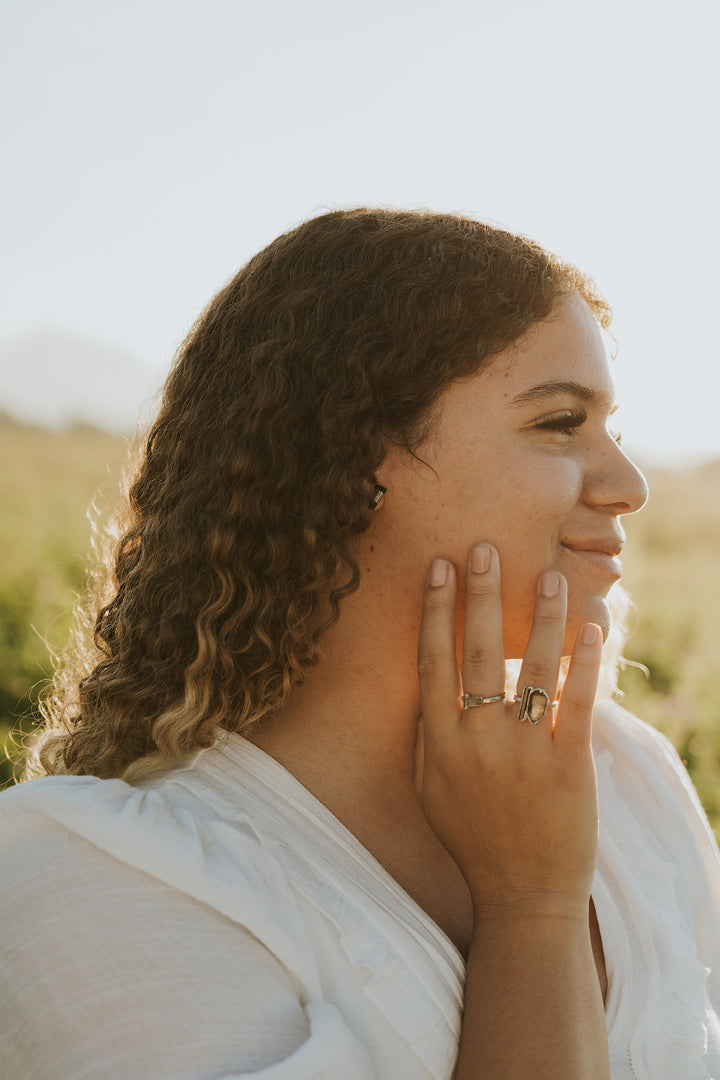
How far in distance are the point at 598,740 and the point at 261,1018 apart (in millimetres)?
1517

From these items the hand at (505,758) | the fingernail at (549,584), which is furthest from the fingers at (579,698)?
the fingernail at (549,584)

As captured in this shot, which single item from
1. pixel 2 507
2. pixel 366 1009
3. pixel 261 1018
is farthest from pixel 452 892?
pixel 2 507

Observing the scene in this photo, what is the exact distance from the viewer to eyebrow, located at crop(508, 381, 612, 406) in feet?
6.58

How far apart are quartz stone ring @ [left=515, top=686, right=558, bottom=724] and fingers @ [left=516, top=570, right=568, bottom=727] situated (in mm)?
14

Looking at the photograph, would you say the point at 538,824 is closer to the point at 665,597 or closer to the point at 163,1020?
the point at 163,1020

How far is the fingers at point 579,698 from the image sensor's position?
190 centimetres

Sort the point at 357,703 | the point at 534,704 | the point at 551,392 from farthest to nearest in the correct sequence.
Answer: the point at 357,703 < the point at 551,392 < the point at 534,704

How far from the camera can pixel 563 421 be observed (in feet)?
6.73

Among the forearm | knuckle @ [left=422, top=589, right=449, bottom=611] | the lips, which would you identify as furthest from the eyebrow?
the forearm

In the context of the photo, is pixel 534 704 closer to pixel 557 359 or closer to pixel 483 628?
pixel 483 628

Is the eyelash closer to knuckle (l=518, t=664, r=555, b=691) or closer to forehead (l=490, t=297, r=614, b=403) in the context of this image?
forehead (l=490, t=297, r=614, b=403)

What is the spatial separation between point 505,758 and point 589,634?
33 centimetres

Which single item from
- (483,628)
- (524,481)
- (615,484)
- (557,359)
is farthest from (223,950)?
(557,359)

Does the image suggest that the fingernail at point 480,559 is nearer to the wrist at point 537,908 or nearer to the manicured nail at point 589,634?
the manicured nail at point 589,634
